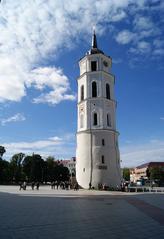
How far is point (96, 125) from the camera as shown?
57.3 meters

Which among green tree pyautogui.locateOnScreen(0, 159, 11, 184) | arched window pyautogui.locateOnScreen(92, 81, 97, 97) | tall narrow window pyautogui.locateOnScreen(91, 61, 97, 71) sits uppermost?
tall narrow window pyautogui.locateOnScreen(91, 61, 97, 71)

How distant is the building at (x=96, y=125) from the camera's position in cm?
5510

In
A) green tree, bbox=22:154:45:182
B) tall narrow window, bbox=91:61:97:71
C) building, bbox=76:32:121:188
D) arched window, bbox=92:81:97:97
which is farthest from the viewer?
green tree, bbox=22:154:45:182

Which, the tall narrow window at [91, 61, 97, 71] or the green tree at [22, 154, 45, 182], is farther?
the green tree at [22, 154, 45, 182]

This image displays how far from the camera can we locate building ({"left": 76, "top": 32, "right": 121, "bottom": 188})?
5510cm

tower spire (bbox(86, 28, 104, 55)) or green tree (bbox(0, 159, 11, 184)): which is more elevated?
tower spire (bbox(86, 28, 104, 55))

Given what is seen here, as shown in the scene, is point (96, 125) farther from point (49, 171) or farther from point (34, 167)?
point (49, 171)

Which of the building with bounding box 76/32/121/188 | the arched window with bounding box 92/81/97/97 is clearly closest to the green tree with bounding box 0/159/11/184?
the building with bounding box 76/32/121/188

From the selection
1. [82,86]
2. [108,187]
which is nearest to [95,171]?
[108,187]

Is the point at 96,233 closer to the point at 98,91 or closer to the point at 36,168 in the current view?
the point at 98,91

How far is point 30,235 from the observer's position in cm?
1100

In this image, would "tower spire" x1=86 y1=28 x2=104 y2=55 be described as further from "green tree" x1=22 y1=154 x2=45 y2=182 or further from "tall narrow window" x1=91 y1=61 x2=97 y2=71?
"green tree" x1=22 y1=154 x2=45 y2=182

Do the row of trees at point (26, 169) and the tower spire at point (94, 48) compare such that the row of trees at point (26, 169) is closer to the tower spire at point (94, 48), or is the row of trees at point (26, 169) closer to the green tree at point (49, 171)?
the green tree at point (49, 171)

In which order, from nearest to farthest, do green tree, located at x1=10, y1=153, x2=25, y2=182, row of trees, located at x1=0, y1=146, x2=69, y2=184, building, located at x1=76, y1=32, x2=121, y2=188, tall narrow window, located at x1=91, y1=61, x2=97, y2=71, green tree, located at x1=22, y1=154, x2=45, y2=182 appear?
building, located at x1=76, y1=32, x2=121, y2=188 < tall narrow window, located at x1=91, y1=61, x2=97, y2=71 < row of trees, located at x1=0, y1=146, x2=69, y2=184 < green tree, located at x1=10, y1=153, x2=25, y2=182 < green tree, located at x1=22, y1=154, x2=45, y2=182
